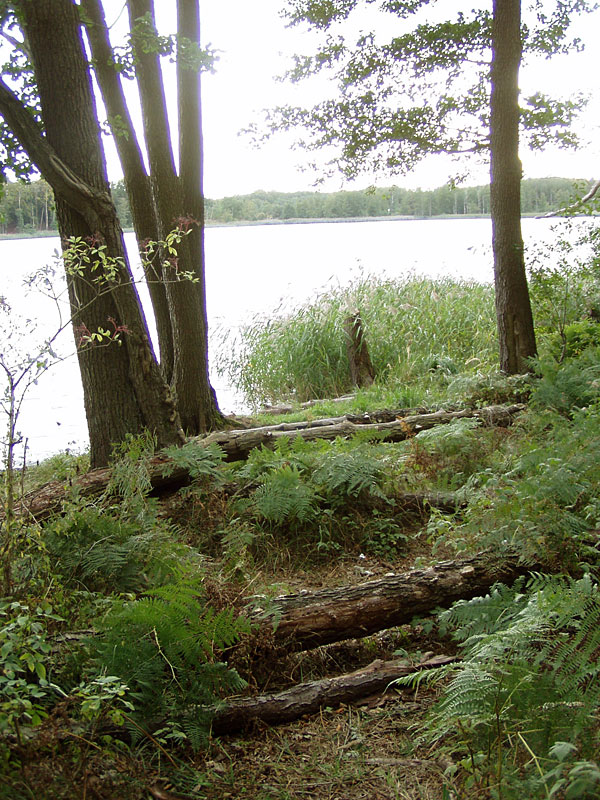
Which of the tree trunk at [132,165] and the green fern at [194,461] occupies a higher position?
the tree trunk at [132,165]

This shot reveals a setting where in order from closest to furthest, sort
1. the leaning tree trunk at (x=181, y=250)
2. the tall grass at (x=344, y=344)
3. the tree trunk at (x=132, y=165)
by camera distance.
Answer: the tree trunk at (x=132, y=165), the leaning tree trunk at (x=181, y=250), the tall grass at (x=344, y=344)

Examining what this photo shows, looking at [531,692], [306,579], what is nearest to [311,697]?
[531,692]

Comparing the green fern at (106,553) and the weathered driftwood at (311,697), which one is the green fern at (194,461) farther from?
the weathered driftwood at (311,697)

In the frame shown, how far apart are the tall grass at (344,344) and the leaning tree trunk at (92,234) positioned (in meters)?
4.98

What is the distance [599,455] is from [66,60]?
497cm

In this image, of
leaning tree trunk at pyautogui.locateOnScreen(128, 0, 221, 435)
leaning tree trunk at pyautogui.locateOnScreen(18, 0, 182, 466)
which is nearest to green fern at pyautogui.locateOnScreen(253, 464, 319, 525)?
leaning tree trunk at pyautogui.locateOnScreen(18, 0, 182, 466)

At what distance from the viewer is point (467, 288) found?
44.2 feet

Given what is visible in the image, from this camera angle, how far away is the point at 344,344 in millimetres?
10766

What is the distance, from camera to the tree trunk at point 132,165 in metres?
6.85

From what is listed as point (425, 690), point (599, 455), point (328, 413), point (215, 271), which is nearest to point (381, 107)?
point (328, 413)

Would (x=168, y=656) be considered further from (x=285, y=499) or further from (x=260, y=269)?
(x=260, y=269)

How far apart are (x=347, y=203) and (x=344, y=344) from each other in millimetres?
9184

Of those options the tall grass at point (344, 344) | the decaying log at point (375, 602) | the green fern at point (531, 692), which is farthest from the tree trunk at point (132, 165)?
the green fern at point (531, 692)

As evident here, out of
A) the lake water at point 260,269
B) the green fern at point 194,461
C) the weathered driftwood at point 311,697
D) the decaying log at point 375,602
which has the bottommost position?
the weathered driftwood at point 311,697
